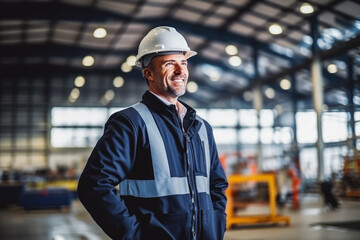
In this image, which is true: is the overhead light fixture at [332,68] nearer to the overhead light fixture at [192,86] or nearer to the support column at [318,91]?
the support column at [318,91]

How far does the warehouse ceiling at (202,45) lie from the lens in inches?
651

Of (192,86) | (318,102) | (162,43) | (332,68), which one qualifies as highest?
(192,86)

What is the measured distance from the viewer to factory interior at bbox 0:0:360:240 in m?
10.7

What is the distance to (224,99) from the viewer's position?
29562 millimetres

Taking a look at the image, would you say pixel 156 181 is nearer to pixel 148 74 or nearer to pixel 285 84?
pixel 148 74

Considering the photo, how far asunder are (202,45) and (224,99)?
19.2 feet

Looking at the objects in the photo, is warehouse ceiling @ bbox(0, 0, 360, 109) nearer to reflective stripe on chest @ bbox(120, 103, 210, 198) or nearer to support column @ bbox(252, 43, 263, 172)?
support column @ bbox(252, 43, 263, 172)

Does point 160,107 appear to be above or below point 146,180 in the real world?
above

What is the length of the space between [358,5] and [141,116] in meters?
13.2

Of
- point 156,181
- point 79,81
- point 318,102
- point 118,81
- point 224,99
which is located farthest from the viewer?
point 224,99

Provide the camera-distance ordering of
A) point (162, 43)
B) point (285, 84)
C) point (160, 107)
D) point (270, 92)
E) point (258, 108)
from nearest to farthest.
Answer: point (160, 107) < point (162, 43) < point (258, 108) < point (285, 84) < point (270, 92)

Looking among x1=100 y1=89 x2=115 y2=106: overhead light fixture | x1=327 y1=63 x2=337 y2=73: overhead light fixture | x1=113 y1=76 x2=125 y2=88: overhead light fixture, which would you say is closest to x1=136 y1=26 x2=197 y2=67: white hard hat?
x1=327 y1=63 x2=337 y2=73: overhead light fixture

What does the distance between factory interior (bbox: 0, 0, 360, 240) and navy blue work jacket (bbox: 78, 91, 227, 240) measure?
576 centimetres

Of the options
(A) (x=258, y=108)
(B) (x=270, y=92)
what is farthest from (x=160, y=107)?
(B) (x=270, y=92)
